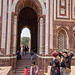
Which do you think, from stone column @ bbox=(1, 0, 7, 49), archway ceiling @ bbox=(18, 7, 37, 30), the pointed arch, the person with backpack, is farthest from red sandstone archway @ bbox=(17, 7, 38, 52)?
the person with backpack

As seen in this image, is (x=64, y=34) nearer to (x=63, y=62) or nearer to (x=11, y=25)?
(x=11, y=25)

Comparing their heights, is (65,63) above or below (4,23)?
below

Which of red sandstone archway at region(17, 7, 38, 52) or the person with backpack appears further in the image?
red sandstone archway at region(17, 7, 38, 52)

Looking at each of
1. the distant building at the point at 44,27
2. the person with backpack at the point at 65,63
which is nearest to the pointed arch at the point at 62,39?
the distant building at the point at 44,27

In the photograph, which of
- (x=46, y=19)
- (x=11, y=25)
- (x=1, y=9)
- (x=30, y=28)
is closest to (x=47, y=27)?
(x=46, y=19)

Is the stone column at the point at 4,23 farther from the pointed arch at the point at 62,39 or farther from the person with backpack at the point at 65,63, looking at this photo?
the person with backpack at the point at 65,63

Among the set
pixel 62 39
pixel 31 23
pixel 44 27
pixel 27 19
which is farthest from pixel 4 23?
pixel 31 23

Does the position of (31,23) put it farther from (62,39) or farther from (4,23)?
(4,23)

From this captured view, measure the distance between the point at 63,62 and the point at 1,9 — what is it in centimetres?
729

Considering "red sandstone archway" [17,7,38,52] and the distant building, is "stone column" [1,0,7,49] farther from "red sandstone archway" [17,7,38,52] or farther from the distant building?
"red sandstone archway" [17,7,38,52]

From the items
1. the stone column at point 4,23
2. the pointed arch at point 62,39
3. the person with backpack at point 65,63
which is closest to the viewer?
the person with backpack at point 65,63

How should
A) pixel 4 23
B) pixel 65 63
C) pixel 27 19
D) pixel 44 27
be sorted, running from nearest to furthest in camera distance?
pixel 65 63, pixel 4 23, pixel 44 27, pixel 27 19

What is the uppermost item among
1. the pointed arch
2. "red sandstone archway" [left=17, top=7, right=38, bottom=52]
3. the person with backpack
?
"red sandstone archway" [left=17, top=7, right=38, bottom=52]

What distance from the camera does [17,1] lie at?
9953mm
